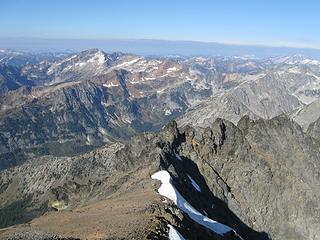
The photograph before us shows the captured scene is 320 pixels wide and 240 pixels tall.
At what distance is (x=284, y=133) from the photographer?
592 ft

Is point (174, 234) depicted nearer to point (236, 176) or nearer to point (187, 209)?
point (187, 209)

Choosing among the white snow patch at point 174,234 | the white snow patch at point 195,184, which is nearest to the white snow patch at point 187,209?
the white snow patch at point 174,234

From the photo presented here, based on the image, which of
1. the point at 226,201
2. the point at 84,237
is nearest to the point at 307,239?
the point at 226,201

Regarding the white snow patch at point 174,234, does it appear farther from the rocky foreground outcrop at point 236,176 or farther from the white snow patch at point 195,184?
the white snow patch at point 195,184

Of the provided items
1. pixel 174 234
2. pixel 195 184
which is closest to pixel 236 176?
pixel 195 184

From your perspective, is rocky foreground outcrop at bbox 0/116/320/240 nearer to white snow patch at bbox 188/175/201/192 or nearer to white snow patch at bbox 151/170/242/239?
white snow patch at bbox 188/175/201/192

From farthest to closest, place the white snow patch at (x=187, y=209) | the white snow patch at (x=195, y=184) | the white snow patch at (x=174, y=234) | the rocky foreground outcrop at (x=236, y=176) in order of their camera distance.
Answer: the white snow patch at (x=195, y=184) < the rocky foreground outcrop at (x=236, y=176) < the white snow patch at (x=187, y=209) < the white snow patch at (x=174, y=234)

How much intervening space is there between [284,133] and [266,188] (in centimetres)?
3528

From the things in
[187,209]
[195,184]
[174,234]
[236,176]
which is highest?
[174,234]

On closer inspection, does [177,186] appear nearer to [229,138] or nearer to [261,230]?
[261,230]

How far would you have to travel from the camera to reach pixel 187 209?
301 feet

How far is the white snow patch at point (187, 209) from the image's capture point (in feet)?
291

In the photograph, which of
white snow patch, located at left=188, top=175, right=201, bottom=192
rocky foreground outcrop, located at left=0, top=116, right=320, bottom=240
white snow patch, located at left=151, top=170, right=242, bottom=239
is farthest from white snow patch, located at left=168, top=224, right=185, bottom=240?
white snow patch, located at left=188, top=175, right=201, bottom=192

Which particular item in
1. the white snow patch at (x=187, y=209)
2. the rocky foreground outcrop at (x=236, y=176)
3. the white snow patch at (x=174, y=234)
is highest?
the white snow patch at (x=174, y=234)
